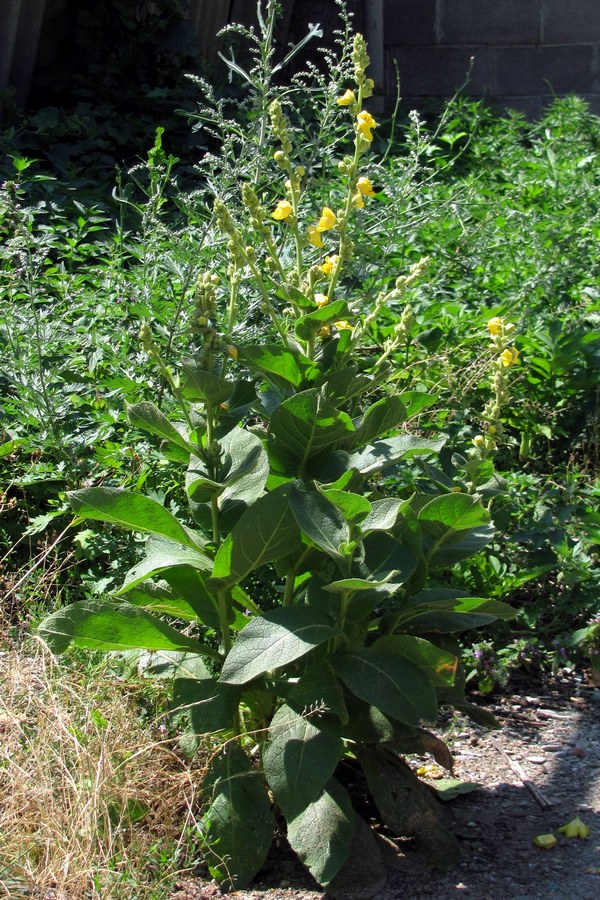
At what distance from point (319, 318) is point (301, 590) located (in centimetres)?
67

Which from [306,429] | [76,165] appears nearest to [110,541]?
[306,429]

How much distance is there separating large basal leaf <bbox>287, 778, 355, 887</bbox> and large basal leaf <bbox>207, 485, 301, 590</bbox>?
0.51 meters

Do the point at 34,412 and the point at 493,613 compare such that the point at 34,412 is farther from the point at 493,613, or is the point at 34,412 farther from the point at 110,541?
the point at 493,613

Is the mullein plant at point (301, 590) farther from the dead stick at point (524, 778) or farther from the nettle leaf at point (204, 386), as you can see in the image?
the dead stick at point (524, 778)

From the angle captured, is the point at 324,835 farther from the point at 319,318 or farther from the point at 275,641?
the point at 319,318

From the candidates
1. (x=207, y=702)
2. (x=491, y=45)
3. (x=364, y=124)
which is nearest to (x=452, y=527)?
(x=207, y=702)

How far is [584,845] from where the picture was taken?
2.41 meters

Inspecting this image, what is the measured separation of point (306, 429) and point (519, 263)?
3.03m

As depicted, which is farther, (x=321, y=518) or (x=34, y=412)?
(x=34, y=412)

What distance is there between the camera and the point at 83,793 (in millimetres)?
2152

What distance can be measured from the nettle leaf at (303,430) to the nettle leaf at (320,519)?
0.17 meters

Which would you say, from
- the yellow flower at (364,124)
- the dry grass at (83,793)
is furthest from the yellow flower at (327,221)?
the dry grass at (83,793)

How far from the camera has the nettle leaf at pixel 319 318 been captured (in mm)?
2270

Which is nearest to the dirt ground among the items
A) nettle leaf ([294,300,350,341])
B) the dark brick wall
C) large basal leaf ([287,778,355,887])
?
large basal leaf ([287,778,355,887])
